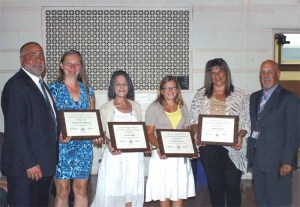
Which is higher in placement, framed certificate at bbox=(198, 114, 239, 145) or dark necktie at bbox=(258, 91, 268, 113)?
dark necktie at bbox=(258, 91, 268, 113)

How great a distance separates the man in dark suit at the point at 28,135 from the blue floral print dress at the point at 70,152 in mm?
320

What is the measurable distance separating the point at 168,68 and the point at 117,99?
268 centimetres

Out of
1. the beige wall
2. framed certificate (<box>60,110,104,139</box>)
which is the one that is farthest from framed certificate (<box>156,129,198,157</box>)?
the beige wall

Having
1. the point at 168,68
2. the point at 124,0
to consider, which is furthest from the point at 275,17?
the point at 124,0

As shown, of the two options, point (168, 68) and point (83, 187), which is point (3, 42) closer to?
point (168, 68)

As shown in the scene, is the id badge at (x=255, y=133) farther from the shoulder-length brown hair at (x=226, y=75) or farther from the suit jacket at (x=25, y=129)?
the suit jacket at (x=25, y=129)

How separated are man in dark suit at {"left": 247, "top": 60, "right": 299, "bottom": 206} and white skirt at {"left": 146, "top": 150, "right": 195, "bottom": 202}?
61 cm

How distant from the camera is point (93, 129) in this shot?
12.8 feet

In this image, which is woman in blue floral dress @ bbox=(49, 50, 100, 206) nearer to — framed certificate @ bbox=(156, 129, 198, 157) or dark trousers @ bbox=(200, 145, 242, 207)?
framed certificate @ bbox=(156, 129, 198, 157)

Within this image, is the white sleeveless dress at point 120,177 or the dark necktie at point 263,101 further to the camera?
the white sleeveless dress at point 120,177

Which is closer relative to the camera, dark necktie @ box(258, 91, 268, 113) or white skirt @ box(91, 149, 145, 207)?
dark necktie @ box(258, 91, 268, 113)

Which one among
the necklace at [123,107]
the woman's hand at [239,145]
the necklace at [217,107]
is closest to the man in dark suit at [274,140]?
the woman's hand at [239,145]

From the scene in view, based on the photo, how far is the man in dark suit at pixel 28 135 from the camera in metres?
3.29

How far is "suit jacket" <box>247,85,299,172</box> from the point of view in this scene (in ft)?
12.5
